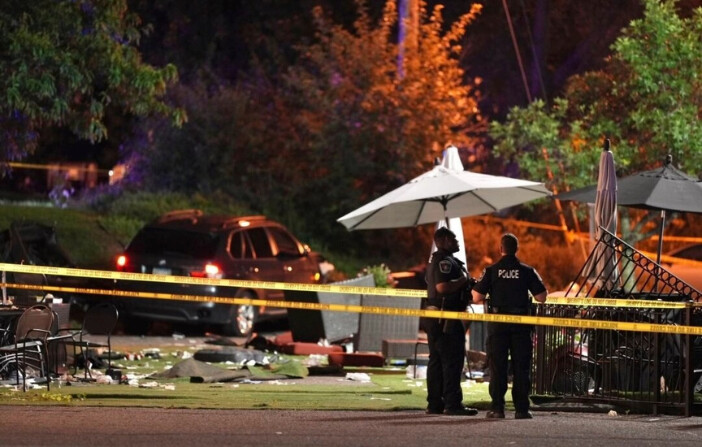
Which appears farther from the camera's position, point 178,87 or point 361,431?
point 178,87

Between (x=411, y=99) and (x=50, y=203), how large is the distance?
286 inches

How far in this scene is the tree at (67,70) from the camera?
20.8 m

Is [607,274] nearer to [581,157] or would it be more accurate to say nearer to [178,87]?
[581,157]

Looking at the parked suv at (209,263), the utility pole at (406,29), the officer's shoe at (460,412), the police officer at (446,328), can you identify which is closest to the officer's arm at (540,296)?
the police officer at (446,328)

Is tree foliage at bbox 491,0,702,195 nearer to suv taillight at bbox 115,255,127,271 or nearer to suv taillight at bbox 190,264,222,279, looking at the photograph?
suv taillight at bbox 190,264,222,279

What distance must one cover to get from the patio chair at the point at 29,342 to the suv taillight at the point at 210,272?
6.29 m

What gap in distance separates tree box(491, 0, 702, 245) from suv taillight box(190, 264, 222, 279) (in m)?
5.14

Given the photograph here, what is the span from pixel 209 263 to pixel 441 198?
4.95 metres

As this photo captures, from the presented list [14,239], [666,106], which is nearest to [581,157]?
[666,106]

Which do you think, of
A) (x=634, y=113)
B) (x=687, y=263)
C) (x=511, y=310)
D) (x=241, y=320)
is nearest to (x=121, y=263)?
(x=241, y=320)

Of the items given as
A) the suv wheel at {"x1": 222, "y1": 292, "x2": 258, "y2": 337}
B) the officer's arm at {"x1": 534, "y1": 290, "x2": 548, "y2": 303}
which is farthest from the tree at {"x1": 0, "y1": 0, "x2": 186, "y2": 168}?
the officer's arm at {"x1": 534, "y1": 290, "x2": 548, "y2": 303}

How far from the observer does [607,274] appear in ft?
52.1

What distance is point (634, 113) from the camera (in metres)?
22.3

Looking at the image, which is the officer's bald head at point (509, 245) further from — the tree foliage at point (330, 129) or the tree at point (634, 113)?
the tree foliage at point (330, 129)
